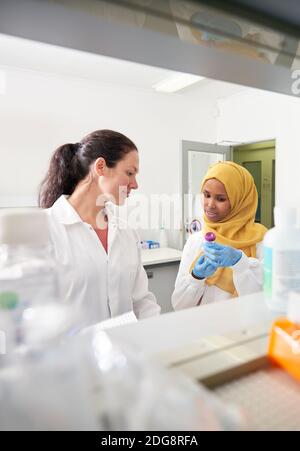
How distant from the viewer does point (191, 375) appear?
1.26ft

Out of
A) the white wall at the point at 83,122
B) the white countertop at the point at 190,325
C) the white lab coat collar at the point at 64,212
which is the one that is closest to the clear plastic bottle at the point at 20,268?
the white countertop at the point at 190,325

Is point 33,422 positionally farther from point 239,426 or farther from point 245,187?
point 245,187

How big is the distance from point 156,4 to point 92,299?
0.96m

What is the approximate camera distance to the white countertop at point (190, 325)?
0.45 metres

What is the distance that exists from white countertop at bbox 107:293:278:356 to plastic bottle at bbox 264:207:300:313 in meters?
0.03

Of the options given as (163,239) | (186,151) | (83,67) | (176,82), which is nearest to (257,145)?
(186,151)

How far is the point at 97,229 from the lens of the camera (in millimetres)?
1284

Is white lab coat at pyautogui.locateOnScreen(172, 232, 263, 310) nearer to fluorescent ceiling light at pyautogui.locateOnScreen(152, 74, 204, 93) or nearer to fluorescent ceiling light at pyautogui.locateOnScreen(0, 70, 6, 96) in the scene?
fluorescent ceiling light at pyautogui.locateOnScreen(152, 74, 204, 93)

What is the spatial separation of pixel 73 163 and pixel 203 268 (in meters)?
0.71

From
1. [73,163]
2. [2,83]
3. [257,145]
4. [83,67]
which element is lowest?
[73,163]

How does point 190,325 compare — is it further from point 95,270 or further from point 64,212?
point 64,212

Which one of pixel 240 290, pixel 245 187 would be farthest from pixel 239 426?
pixel 245 187

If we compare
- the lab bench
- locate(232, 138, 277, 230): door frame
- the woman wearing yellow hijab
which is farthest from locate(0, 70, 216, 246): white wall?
the woman wearing yellow hijab

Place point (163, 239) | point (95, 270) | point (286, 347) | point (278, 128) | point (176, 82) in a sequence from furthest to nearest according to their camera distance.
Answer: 1. point (163, 239)
2. point (278, 128)
3. point (176, 82)
4. point (95, 270)
5. point (286, 347)
